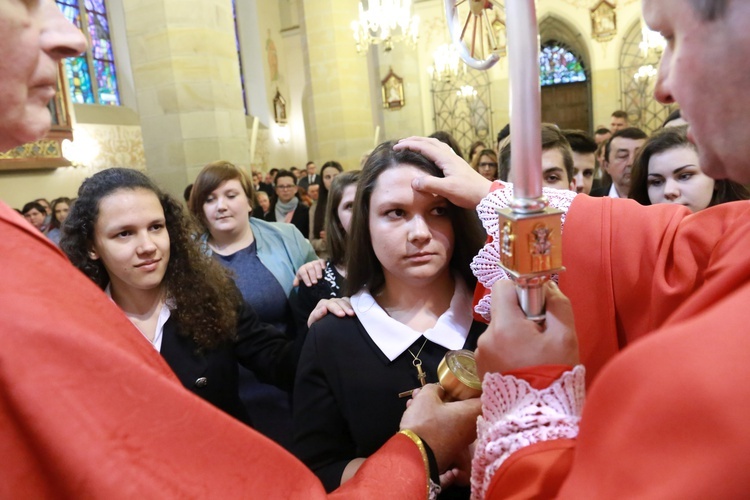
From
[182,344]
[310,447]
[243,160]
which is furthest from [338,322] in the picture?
[243,160]

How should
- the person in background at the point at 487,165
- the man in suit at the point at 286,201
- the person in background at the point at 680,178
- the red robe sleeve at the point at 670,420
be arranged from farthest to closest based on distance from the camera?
the man in suit at the point at 286,201
the person in background at the point at 487,165
the person in background at the point at 680,178
the red robe sleeve at the point at 670,420

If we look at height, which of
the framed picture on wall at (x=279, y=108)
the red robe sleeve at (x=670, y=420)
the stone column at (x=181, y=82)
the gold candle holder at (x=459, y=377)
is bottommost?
the gold candle holder at (x=459, y=377)

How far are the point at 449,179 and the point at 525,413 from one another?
0.85 metres

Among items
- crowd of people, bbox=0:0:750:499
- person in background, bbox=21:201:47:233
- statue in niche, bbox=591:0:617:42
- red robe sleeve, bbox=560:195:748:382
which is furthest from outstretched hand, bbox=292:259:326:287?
statue in niche, bbox=591:0:617:42

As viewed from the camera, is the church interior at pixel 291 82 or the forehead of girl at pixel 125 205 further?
the church interior at pixel 291 82

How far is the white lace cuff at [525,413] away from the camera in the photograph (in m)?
0.84

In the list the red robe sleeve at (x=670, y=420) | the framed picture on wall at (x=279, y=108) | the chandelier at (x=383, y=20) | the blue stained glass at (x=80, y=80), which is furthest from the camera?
the framed picture on wall at (x=279, y=108)

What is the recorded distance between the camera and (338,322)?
1778 mm

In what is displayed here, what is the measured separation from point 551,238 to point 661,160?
2.24 metres

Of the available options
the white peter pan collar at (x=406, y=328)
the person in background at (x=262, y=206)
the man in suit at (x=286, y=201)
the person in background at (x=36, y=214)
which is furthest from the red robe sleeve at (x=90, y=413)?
the person in background at (x=36, y=214)

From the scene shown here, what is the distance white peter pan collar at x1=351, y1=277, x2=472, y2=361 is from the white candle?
3.38ft

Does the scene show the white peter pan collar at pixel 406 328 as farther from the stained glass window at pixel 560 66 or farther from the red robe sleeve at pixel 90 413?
the stained glass window at pixel 560 66

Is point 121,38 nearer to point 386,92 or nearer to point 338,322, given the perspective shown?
point 386,92

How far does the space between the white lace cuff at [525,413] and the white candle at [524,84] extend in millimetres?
348
